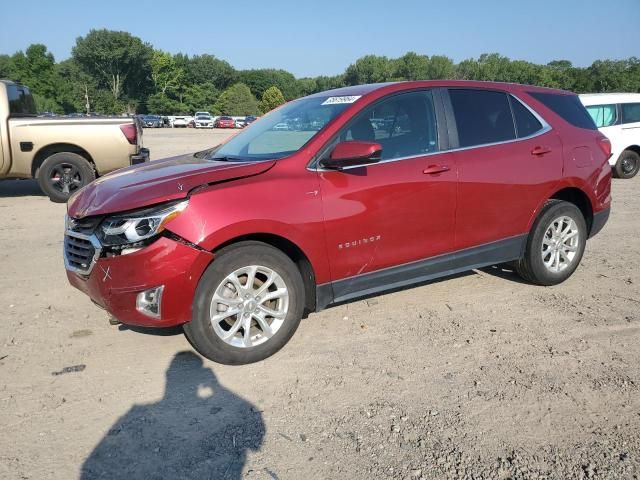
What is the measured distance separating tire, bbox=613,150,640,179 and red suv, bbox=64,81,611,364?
29.1ft

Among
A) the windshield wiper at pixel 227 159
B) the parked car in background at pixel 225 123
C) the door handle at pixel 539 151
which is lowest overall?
the door handle at pixel 539 151

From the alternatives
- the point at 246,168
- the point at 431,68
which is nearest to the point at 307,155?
the point at 246,168

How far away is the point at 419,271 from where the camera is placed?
13.2 ft

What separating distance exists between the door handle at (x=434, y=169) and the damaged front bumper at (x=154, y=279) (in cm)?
178

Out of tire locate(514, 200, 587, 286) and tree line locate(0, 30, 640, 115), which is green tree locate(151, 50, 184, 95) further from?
tire locate(514, 200, 587, 286)

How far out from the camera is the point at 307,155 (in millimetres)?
3561

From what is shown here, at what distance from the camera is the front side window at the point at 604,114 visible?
39.9 ft

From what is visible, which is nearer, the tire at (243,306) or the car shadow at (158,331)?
the tire at (243,306)

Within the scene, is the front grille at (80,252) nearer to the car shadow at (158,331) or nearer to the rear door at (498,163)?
the car shadow at (158,331)

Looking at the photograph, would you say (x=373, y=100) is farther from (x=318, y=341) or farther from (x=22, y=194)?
(x=22, y=194)

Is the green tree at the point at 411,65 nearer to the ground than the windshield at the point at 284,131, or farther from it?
farther from it

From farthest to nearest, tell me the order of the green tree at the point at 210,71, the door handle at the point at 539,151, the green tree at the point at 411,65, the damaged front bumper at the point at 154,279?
the green tree at the point at 411,65 < the green tree at the point at 210,71 < the door handle at the point at 539,151 < the damaged front bumper at the point at 154,279

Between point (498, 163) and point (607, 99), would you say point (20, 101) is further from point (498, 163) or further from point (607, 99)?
point (607, 99)

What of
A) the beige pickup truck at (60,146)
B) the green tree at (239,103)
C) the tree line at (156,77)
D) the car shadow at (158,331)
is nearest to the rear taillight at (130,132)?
the beige pickup truck at (60,146)
